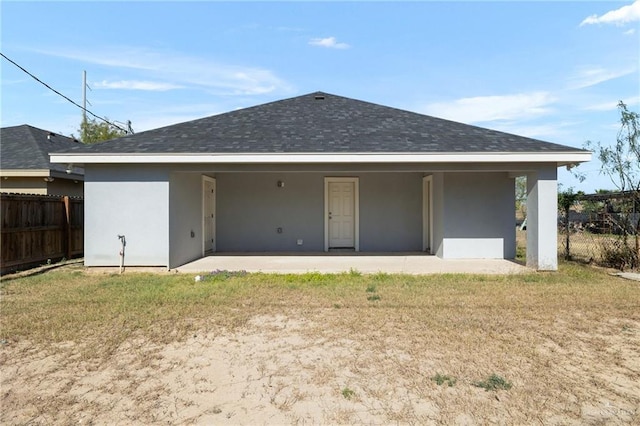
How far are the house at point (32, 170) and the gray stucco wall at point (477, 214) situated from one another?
33.9 feet

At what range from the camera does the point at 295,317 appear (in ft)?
18.1

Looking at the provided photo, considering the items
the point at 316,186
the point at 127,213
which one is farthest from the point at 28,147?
the point at 316,186

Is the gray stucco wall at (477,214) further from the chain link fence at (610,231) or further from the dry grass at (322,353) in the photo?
the dry grass at (322,353)

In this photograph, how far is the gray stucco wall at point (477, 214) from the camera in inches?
409

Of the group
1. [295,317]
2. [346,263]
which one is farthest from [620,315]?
[346,263]

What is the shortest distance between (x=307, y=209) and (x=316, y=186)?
2.39 ft

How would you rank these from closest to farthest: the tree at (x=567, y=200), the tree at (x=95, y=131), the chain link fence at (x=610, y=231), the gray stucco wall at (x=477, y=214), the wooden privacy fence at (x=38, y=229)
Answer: the wooden privacy fence at (x=38, y=229) → the chain link fence at (x=610, y=231) → the gray stucco wall at (x=477, y=214) → the tree at (x=567, y=200) → the tree at (x=95, y=131)

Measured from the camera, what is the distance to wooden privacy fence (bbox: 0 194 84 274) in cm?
872

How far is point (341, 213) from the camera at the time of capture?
1222 centimetres

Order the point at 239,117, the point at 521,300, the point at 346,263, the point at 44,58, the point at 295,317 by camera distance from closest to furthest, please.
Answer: the point at 295,317 → the point at 521,300 → the point at 346,263 → the point at 239,117 → the point at 44,58

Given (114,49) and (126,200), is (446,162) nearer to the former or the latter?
(126,200)

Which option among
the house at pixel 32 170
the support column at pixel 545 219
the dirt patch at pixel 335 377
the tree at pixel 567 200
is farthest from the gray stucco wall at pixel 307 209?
the dirt patch at pixel 335 377

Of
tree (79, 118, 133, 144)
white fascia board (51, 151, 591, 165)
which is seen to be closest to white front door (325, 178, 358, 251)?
white fascia board (51, 151, 591, 165)

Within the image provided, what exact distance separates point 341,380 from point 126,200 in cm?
745
